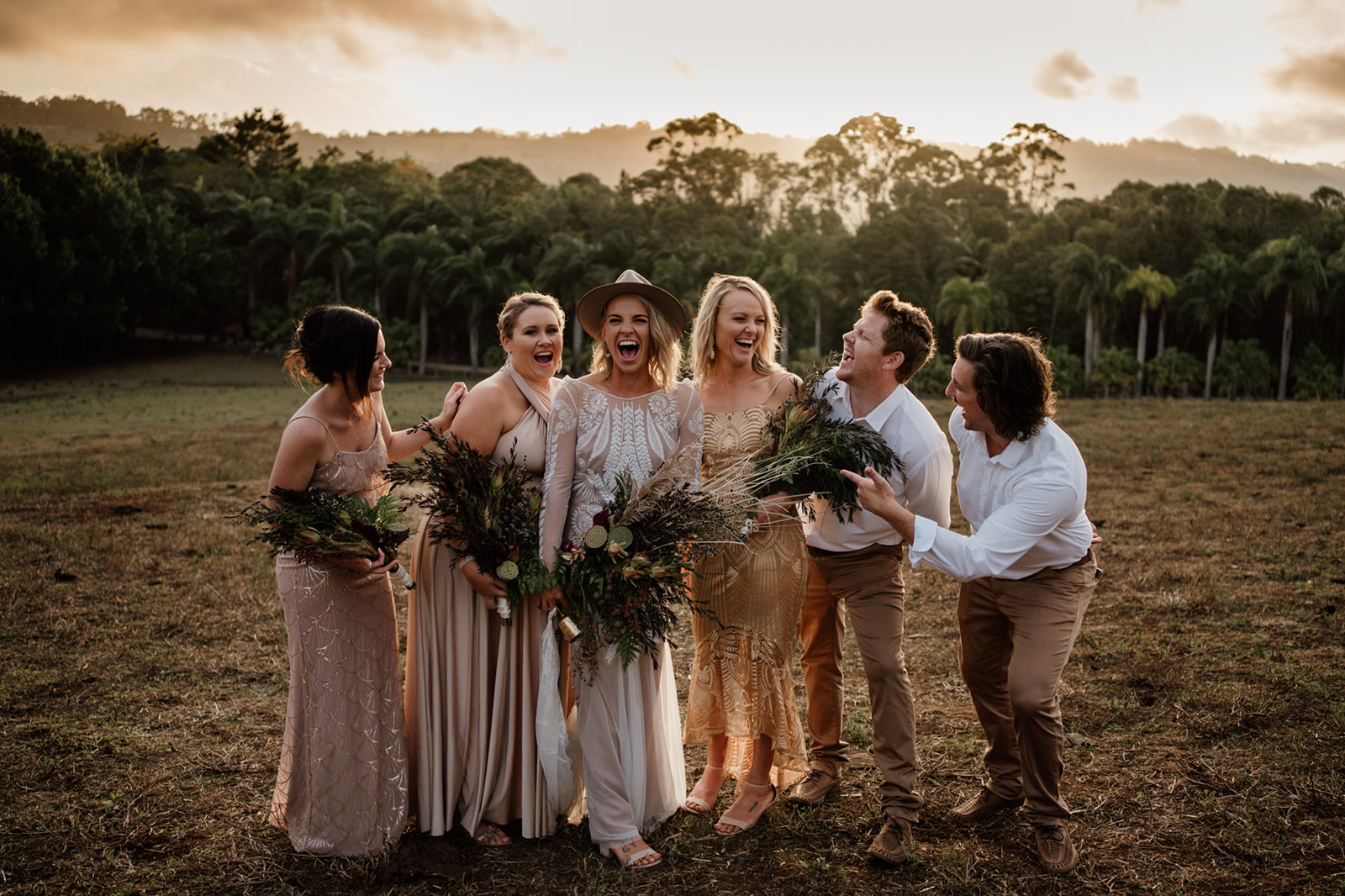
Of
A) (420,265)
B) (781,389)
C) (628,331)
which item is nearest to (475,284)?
(420,265)

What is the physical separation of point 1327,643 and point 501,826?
239 inches

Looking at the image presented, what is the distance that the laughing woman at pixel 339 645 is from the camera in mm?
4027

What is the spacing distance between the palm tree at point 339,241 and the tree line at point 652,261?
0.51 ft

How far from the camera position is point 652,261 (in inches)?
2048

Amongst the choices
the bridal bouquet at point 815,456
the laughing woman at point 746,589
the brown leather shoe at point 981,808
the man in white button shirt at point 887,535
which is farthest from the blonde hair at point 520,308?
the brown leather shoe at point 981,808

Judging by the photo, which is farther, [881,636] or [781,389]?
[781,389]

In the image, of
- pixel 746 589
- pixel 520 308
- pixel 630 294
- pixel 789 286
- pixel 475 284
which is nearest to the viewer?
pixel 630 294

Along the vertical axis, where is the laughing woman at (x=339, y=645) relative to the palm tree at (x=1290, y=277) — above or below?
below

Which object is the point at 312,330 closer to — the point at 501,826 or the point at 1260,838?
the point at 501,826

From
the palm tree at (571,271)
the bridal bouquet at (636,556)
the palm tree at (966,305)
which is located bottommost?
the bridal bouquet at (636,556)

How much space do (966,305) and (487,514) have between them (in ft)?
143

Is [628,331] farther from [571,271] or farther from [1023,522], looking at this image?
[571,271]

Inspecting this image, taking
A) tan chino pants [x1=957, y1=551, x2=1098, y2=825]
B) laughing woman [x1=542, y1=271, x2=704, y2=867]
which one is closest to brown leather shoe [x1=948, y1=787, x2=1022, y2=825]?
tan chino pants [x1=957, y1=551, x2=1098, y2=825]

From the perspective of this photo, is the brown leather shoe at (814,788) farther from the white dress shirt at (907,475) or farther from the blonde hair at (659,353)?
the blonde hair at (659,353)
